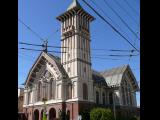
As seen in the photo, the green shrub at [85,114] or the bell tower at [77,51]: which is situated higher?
the bell tower at [77,51]

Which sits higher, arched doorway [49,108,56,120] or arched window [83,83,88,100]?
arched window [83,83,88,100]

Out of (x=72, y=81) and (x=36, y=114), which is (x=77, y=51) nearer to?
(x=72, y=81)

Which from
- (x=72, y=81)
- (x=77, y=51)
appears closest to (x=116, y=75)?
(x=77, y=51)

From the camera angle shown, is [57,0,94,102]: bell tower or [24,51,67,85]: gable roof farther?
[24,51,67,85]: gable roof

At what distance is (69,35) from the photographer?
4906 cm

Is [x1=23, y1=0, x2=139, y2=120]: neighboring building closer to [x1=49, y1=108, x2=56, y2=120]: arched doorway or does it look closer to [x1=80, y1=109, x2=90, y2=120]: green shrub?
[x1=49, y1=108, x2=56, y2=120]: arched doorway

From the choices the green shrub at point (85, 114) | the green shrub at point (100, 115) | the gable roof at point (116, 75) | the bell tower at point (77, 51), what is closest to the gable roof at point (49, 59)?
the bell tower at point (77, 51)

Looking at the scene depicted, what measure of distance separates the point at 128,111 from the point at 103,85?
25.7 feet

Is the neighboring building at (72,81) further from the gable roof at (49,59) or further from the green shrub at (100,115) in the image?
the green shrub at (100,115)

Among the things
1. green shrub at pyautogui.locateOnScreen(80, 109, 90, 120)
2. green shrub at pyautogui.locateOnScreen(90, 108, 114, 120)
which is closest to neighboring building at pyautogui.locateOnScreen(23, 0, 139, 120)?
green shrub at pyautogui.locateOnScreen(80, 109, 90, 120)

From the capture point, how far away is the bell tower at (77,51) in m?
45.5

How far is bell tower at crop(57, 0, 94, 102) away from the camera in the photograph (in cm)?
4547
